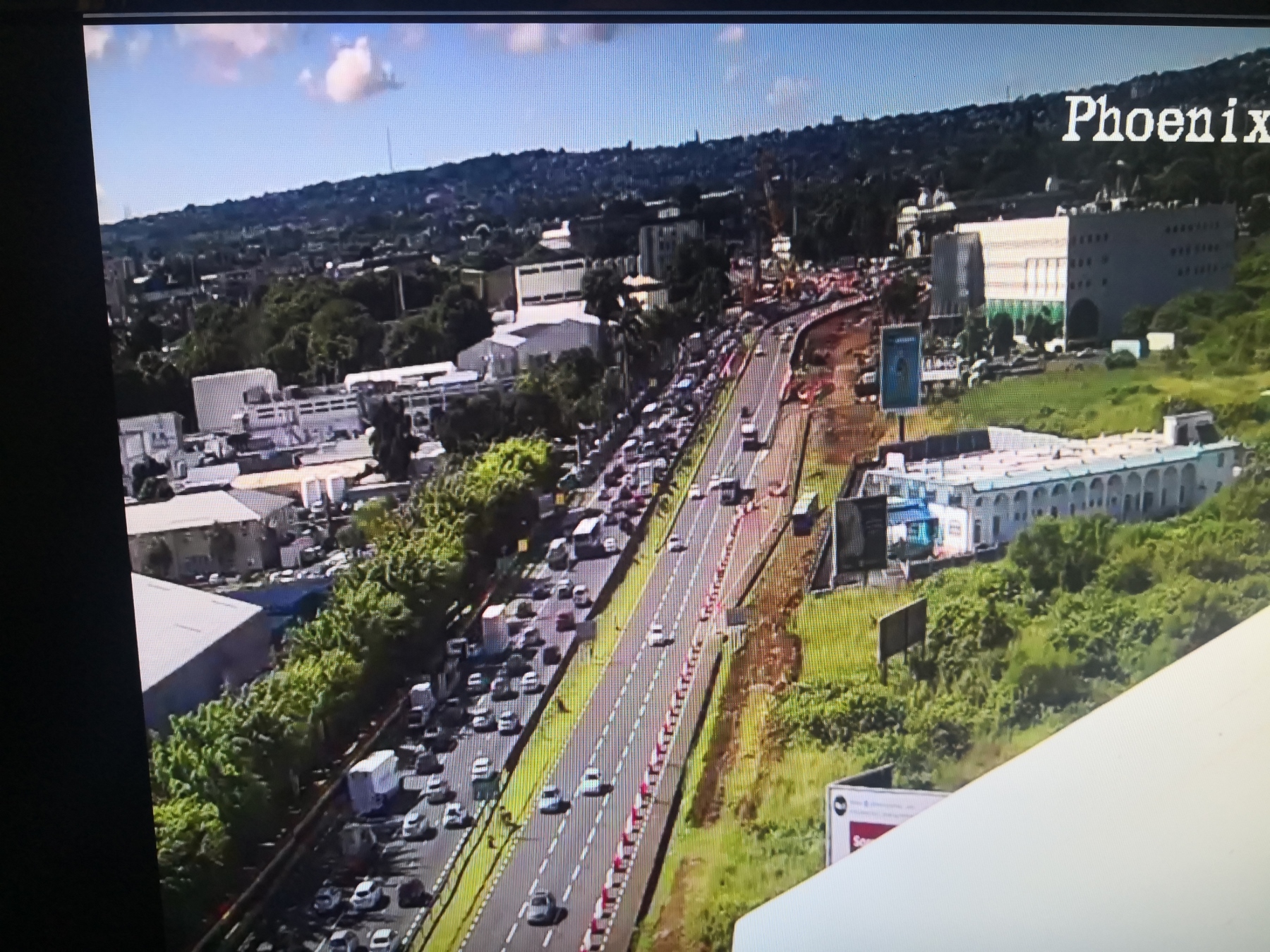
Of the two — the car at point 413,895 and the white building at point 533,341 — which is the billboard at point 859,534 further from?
the car at point 413,895

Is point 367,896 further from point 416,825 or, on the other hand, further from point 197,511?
point 197,511

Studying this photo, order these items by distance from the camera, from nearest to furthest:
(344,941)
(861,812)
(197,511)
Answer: (197,511) → (344,941) → (861,812)

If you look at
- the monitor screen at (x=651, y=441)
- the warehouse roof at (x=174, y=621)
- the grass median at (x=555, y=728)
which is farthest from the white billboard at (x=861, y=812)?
the warehouse roof at (x=174, y=621)

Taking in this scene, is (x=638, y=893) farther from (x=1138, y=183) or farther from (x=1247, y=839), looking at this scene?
(x=1138, y=183)

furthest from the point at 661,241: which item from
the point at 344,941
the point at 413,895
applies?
the point at 344,941

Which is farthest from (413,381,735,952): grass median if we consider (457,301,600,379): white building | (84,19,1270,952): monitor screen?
(457,301,600,379): white building

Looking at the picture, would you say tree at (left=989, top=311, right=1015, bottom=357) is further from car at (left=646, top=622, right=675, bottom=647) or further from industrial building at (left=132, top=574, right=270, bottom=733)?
industrial building at (left=132, top=574, right=270, bottom=733)

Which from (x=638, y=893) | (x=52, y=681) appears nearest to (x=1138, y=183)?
(x=638, y=893)
